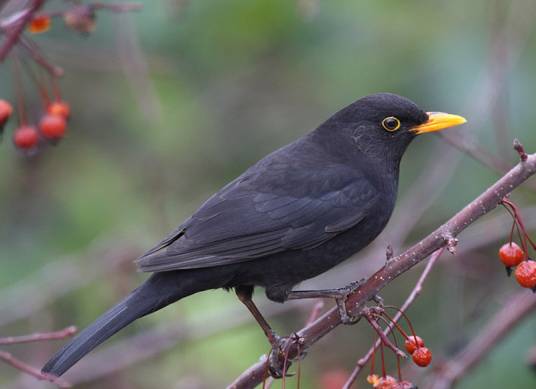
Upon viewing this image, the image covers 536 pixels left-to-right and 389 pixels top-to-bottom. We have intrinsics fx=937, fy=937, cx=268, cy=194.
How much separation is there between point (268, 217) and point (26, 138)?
3.91 ft

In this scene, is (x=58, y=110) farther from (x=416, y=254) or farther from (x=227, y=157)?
(x=227, y=157)

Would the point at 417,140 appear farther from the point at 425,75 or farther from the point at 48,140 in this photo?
the point at 48,140

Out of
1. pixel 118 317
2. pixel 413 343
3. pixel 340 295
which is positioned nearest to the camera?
pixel 413 343

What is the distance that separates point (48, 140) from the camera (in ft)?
14.6

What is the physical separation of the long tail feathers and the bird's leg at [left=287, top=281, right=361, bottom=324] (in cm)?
50

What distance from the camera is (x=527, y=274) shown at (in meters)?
3.41

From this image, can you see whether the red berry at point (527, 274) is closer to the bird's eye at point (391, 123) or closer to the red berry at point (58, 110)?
the bird's eye at point (391, 123)

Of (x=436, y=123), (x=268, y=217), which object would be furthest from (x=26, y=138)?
(x=436, y=123)

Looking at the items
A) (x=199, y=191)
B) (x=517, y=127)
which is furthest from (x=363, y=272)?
(x=199, y=191)

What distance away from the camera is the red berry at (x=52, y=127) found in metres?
4.40

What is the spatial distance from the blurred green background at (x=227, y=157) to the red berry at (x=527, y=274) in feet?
5.31

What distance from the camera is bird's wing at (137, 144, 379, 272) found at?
14.0ft

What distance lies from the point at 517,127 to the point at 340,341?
2134mm

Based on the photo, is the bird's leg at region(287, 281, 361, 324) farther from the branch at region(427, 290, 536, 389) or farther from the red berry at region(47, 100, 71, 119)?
the red berry at region(47, 100, 71, 119)
